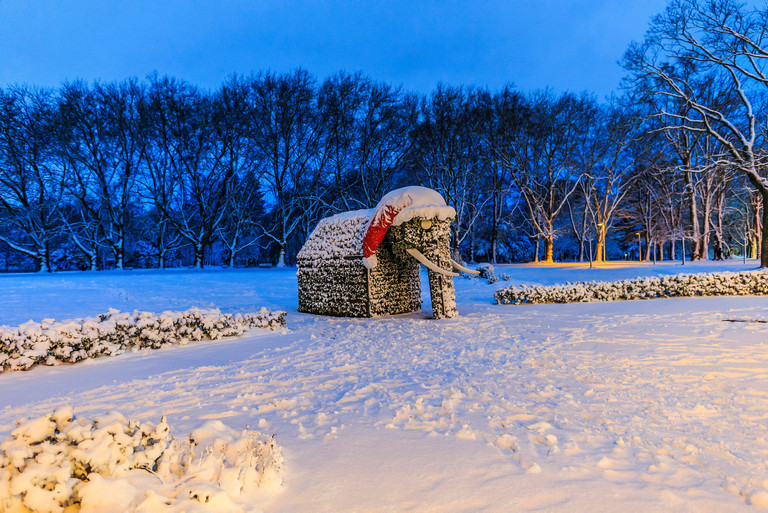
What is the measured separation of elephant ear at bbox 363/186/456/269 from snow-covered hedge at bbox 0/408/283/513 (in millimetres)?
6389

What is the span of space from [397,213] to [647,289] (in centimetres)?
897

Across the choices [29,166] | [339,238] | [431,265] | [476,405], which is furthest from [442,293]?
[29,166]

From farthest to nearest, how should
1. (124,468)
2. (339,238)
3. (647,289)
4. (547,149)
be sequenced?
1. (547,149)
2. (647,289)
3. (339,238)
4. (124,468)

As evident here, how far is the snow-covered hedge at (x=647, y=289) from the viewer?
11.9m

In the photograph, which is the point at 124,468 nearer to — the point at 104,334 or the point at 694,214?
the point at 104,334

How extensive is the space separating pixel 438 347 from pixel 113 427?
4782 mm

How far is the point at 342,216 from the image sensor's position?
403 inches

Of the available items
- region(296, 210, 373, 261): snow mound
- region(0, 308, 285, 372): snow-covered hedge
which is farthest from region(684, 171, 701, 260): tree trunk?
region(0, 308, 285, 372): snow-covered hedge

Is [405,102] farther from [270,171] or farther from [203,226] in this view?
[203,226]

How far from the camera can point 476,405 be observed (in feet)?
12.0

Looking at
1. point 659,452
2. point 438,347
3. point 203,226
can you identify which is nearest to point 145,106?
point 203,226

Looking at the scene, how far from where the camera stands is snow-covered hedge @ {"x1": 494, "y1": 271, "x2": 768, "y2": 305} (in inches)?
470

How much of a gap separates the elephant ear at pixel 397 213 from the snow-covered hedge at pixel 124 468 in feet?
21.0

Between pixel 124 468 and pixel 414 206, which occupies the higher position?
pixel 414 206
